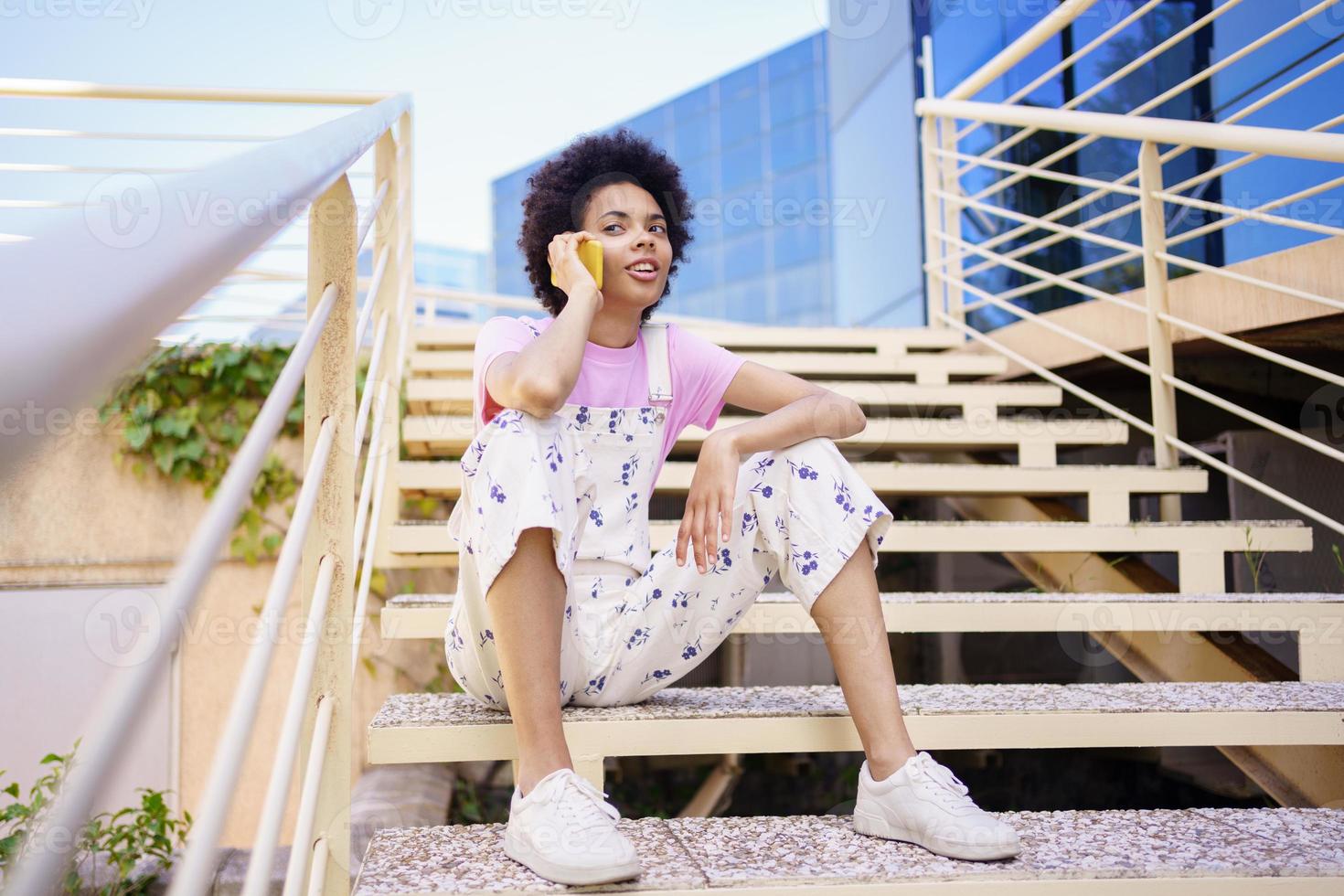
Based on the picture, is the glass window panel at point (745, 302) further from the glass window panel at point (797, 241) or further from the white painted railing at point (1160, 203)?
the white painted railing at point (1160, 203)

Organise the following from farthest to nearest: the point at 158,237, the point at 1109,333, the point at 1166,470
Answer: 1. the point at 1109,333
2. the point at 1166,470
3. the point at 158,237

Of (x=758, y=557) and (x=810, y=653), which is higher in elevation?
(x=758, y=557)

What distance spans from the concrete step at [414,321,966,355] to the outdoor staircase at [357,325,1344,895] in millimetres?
944

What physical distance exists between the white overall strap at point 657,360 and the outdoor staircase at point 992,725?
418 mm

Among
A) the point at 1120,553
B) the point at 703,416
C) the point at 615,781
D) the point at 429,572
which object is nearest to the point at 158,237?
the point at 703,416

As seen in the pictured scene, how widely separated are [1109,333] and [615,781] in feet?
6.94

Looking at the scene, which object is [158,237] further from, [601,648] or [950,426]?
[950,426]

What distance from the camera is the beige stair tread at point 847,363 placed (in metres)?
2.86

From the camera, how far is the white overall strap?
1.37 m

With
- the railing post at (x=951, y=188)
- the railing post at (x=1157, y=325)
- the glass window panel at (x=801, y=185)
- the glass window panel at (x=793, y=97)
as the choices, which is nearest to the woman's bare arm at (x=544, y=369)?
the railing post at (x=1157, y=325)

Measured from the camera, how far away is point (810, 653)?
434 cm

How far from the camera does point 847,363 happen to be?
298cm

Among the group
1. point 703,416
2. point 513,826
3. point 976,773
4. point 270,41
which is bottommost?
point 976,773

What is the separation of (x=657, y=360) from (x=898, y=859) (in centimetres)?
71
